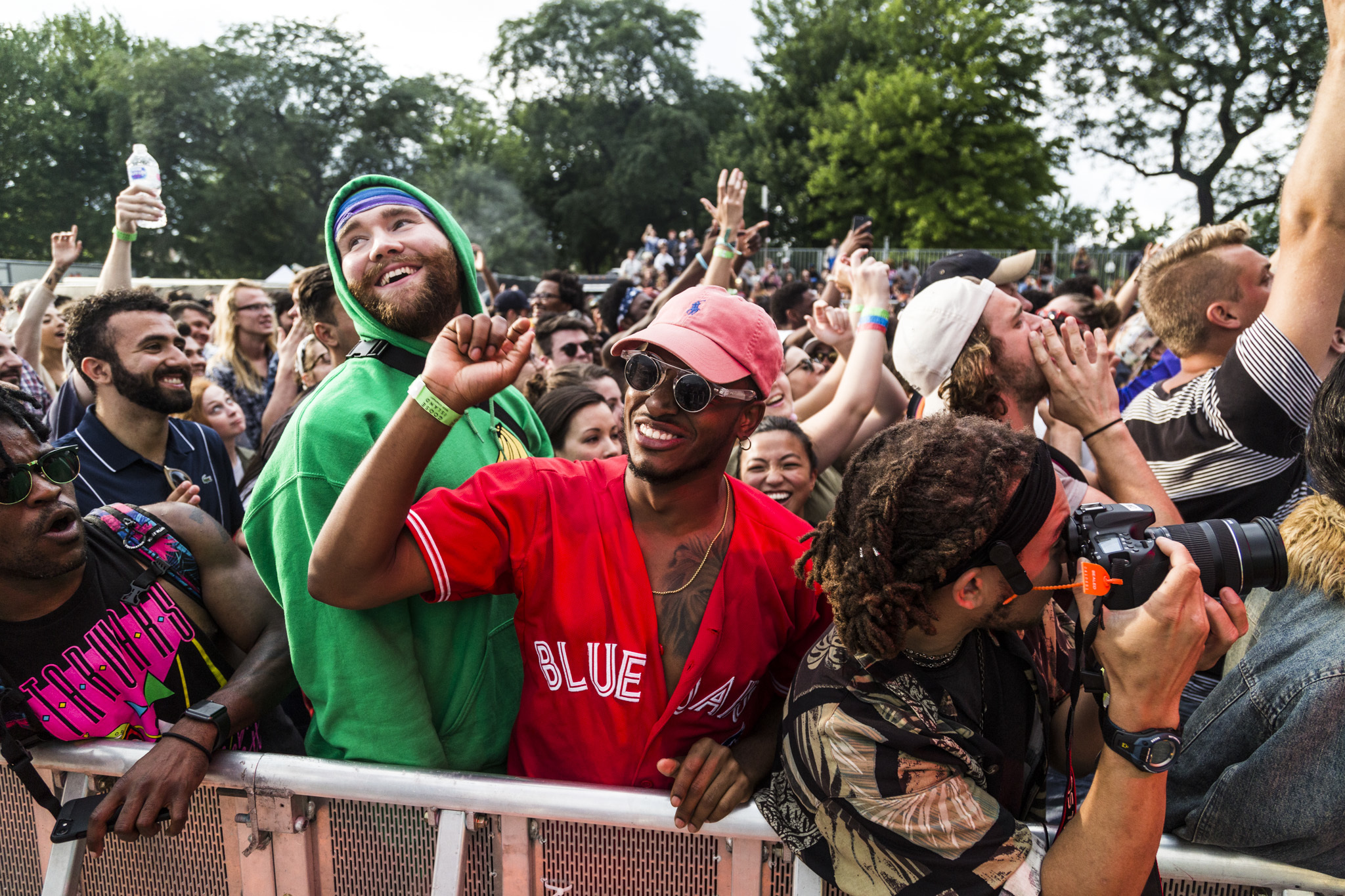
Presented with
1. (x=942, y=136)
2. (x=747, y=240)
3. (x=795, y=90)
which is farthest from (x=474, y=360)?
(x=795, y=90)

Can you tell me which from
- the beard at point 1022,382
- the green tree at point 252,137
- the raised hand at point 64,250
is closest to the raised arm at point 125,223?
the raised hand at point 64,250

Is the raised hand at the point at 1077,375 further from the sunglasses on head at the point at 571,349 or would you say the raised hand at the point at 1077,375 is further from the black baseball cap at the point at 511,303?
the black baseball cap at the point at 511,303

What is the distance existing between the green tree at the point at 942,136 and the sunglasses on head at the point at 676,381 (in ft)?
106

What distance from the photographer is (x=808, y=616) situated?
6.84 feet

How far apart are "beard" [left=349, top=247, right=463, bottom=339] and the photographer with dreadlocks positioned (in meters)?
1.15

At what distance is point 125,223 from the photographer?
4.66m

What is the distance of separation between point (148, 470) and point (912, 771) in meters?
3.33

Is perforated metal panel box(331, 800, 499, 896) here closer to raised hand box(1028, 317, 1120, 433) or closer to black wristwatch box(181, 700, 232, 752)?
black wristwatch box(181, 700, 232, 752)

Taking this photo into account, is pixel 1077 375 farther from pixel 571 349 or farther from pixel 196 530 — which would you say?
pixel 571 349

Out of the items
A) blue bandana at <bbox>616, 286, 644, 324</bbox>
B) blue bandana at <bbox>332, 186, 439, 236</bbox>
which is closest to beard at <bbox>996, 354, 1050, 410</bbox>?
blue bandana at <bbox>332, 186, 439, 236</bbox>

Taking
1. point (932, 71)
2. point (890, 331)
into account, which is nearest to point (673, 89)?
point (932, 71)

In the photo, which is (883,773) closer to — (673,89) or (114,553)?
(114,553)

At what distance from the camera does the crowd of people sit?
157 centimetres

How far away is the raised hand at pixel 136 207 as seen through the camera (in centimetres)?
458
